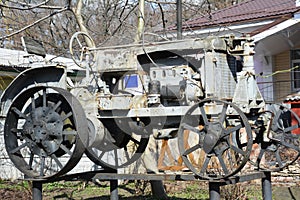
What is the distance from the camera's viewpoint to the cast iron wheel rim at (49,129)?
6.81 meters

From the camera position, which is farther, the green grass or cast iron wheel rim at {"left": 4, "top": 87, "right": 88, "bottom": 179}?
the green grass

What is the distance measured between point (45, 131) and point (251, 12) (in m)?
11.4

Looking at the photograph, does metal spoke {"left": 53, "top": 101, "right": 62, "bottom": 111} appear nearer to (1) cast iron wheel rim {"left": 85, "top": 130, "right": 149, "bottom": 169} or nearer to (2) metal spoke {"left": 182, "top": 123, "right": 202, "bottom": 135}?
(1) cast iron wheel rim {"left": 85, "top": 130, "right": 149, "bottom": 169}

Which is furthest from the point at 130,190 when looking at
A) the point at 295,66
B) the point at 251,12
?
the point at 295,66

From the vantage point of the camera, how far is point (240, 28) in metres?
16.5

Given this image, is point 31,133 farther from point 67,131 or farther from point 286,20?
point 286,20

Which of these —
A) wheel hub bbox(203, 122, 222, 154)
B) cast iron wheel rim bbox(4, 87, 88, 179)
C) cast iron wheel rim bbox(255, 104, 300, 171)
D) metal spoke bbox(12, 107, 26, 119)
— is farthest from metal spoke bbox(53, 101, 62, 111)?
cast iron wheel rim bbox(255, 104, 300, 171)

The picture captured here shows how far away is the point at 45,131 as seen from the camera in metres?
6.90

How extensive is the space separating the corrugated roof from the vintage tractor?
8017 mm

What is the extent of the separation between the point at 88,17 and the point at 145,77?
53.8 feet

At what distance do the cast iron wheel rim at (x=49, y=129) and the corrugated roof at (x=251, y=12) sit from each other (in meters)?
8.54

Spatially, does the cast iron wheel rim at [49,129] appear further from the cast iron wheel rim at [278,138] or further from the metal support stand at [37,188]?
the cast iron wheel rim at [278,138]

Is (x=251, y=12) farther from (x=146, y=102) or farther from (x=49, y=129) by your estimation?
(x=49, y=129)

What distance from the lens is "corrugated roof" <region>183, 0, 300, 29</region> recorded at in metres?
15.8
